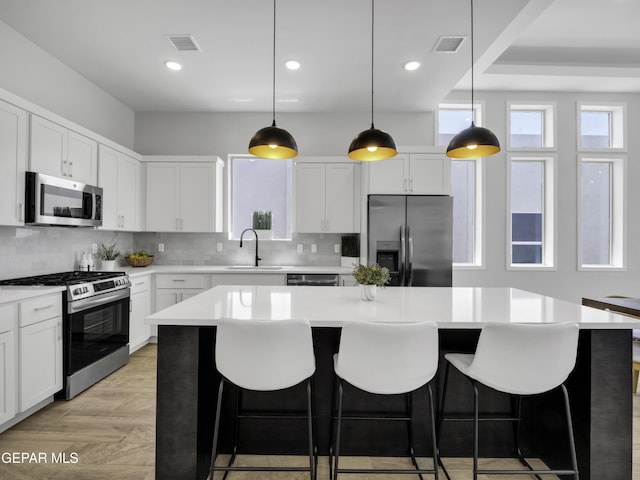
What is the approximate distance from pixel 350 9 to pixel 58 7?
6.94ft

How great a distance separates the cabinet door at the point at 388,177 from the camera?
4.20 m

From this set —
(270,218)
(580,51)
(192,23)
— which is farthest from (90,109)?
(580,51)

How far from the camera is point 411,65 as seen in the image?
11.5 ft

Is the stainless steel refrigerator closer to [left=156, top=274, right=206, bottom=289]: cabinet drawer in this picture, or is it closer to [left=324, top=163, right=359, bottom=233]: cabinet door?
[left=324, top=163, right=359, bottom=233]: cabinet door

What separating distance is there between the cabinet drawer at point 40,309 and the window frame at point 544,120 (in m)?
5.22

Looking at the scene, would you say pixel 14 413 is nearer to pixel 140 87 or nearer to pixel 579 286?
pixel 140 87

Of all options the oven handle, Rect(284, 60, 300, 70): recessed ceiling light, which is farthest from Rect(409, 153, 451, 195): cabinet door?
the oven handle

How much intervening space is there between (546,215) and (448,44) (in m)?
3.03

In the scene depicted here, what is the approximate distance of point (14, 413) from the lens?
92.3 inches

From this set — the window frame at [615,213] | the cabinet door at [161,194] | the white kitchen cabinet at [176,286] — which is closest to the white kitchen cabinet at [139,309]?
the white kitchen cabinet at [176,286]

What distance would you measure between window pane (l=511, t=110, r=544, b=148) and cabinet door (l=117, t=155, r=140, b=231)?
4896 millimetres

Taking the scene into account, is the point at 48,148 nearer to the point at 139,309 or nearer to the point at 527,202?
the point at 139,309

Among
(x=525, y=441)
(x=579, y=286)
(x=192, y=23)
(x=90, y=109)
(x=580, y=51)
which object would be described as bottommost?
(x=525, y=441)

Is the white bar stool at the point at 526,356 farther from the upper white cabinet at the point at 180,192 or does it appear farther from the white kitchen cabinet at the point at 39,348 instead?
the upper white cabinet at the point at 180,192
